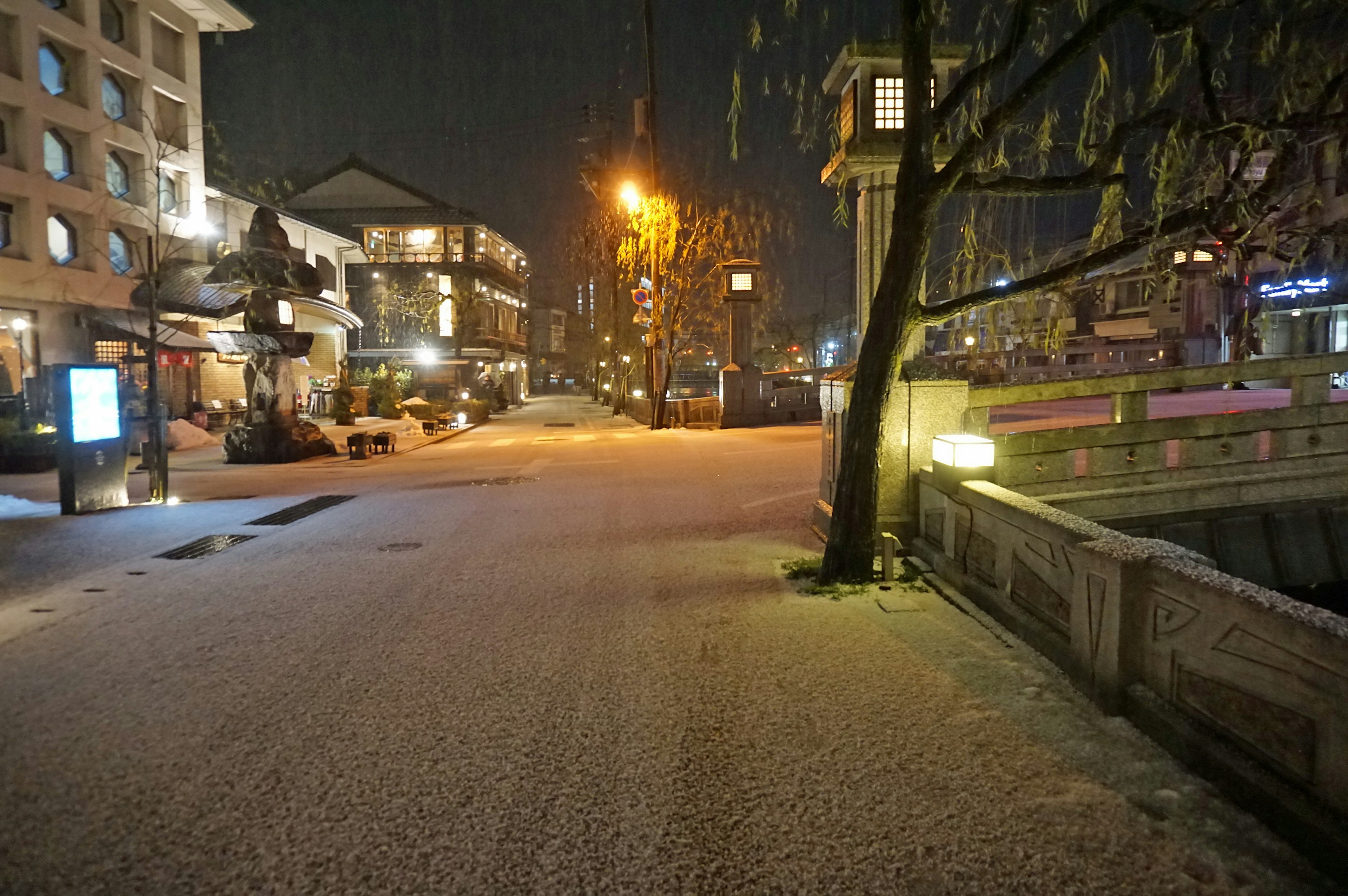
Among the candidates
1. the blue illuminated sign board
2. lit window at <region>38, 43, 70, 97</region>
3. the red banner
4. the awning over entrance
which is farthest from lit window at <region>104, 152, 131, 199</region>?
the blue illuminated sign board

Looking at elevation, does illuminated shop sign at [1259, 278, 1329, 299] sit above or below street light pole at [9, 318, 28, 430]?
above

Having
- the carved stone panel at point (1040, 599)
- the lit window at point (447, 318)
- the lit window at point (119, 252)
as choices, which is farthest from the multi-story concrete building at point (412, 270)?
the carved stone panel at point (1040, 599)

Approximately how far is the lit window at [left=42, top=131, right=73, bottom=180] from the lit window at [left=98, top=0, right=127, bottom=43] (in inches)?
151

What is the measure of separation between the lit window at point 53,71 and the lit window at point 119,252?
4.22m

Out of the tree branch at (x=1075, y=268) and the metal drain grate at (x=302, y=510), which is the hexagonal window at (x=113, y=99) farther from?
the tree branch at (x=1075, y=268)

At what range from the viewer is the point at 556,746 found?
4.09m

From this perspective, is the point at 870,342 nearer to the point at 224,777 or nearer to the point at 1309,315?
the point at 224,777

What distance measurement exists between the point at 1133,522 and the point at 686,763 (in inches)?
291

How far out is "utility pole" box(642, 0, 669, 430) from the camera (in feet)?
73.4

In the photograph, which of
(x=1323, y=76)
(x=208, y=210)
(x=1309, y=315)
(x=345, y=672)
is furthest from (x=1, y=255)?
(x=1309, y=315)

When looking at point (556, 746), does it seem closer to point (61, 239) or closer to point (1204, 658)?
point (1204, 658)

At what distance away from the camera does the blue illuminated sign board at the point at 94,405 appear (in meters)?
11.3

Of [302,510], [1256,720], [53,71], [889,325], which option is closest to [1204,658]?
[1256,720]

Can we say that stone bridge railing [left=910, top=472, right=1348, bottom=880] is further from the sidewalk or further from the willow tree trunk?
the sidewalk
